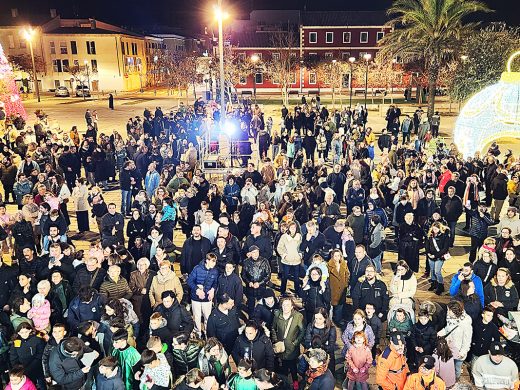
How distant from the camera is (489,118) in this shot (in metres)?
15.4

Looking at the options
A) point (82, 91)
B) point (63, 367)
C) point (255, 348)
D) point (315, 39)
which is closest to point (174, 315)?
point (255, 348)

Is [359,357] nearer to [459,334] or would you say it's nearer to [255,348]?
[255,348]

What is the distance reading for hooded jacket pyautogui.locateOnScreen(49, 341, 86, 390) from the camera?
5.59 metres

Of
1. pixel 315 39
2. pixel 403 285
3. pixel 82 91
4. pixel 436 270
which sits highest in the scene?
pixel 315 39

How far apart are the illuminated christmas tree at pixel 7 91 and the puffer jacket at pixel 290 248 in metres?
21.3

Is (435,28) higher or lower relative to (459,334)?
higher

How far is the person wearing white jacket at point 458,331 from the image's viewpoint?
244 inches

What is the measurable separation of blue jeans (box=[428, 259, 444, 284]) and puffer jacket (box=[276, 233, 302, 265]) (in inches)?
100

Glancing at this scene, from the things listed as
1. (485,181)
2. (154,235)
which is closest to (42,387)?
(154,235)

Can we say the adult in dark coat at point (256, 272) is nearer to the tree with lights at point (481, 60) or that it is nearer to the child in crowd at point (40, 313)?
the child in crowd at point (40, 313)

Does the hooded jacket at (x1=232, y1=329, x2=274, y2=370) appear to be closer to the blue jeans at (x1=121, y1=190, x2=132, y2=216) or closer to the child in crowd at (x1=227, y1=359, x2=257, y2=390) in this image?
the child in crowd at (x1=227, y1=359, x2=257, y2=390)


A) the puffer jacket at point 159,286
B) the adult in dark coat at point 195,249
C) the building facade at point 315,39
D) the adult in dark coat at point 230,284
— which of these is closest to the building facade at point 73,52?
the building facade at point 315,39

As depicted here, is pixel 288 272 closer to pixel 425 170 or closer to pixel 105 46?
pixel 425 170

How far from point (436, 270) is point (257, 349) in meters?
4.68
